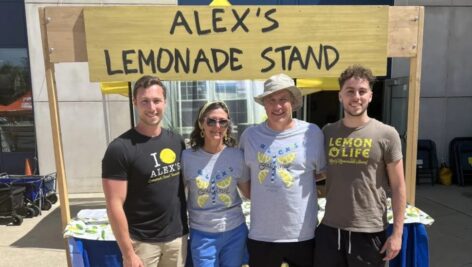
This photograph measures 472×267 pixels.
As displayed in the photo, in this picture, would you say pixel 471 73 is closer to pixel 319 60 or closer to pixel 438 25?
pixel 438 25

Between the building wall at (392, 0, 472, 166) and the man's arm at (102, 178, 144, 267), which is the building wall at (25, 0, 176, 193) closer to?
the building wall at (392, 0, 472, 166)

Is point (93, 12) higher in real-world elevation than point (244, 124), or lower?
higher

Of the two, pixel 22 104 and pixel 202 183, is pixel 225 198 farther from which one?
pixel 22 104

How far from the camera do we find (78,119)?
24.7 feet

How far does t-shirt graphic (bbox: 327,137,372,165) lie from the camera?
2104mm

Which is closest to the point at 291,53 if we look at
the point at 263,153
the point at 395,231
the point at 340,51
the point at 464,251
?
the point at 340,51

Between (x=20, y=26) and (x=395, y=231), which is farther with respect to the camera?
(x=20, y=26)

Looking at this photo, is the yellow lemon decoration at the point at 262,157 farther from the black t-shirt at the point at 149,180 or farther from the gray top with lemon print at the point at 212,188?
the black t-shirt at the point at 149,180

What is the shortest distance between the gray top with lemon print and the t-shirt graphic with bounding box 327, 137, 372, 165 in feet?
1.75

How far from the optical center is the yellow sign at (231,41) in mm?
2807

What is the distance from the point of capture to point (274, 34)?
2.88 meters

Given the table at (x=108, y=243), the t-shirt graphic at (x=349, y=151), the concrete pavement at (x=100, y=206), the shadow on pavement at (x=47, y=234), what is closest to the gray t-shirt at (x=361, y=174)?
the t-shirt graphic at (x=349, y=151)

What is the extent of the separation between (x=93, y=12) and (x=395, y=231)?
251 centimetres

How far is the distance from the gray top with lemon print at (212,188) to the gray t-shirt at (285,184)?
0.11 m
